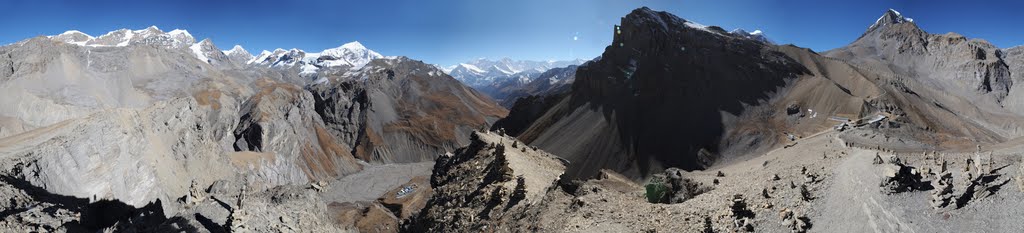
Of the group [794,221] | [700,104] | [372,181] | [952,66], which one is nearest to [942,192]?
[794,221]

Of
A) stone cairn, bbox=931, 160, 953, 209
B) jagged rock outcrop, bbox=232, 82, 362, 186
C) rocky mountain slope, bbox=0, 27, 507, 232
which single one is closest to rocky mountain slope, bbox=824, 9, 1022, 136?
stone cairn, bbox=931, 160, 953, 209

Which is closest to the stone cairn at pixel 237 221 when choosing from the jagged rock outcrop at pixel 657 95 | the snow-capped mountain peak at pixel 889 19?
the jagged rock outcrop at pixel 657 95

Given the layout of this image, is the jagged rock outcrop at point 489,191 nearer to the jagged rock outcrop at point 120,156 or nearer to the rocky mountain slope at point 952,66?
the jagged rock outcrop at point 120,156

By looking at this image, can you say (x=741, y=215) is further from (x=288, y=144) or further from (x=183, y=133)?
(x=288, y=144)

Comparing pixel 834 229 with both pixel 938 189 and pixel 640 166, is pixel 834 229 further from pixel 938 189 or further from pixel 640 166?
pixel 640 166

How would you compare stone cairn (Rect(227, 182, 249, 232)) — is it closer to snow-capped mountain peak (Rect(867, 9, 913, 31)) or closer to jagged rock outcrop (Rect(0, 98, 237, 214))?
jagged rock outcrop (Rect(0, 98, 237, 214))

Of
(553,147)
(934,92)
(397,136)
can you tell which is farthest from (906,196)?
(397,136)
